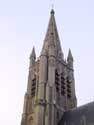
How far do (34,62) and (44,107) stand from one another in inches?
413

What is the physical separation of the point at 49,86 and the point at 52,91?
2.49 feet

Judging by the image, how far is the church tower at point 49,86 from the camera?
36.8 metres

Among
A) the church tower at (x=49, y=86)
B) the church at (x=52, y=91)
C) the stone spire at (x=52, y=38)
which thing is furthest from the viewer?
the stone spire at (x=52, y=38)

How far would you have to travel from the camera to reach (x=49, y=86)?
38656mm

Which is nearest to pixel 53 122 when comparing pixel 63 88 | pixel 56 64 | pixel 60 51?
pixel 63 88

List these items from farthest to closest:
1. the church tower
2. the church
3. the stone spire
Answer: the stone spire, the church tower, the church

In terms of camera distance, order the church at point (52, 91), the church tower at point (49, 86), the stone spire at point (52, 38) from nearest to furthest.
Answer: the church at point (52, 91)
the church tower at point (49, 86)
the stone spire at point (52, 38)

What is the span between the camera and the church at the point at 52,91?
35812mm

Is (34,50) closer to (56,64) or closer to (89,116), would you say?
(56,64)

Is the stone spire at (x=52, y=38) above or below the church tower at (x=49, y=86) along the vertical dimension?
above

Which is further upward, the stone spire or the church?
the stone spire

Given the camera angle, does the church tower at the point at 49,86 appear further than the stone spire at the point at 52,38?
No

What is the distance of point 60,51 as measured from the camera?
46.6m

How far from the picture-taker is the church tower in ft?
121
